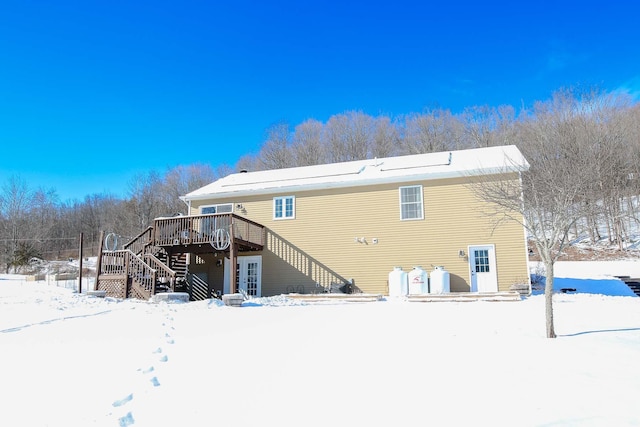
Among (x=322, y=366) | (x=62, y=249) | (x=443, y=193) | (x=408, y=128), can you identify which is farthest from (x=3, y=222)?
(x=322, y=366)

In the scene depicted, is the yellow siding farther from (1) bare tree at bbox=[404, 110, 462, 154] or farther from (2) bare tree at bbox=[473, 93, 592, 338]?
(1) bare tree at bbox=[404, 110, 462, 154]

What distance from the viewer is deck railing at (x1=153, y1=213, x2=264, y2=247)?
15141mm

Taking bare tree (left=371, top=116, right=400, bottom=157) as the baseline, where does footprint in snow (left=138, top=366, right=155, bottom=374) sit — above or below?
below

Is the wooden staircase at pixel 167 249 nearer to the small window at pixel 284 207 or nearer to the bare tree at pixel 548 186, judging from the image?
the small window at pixel 284 207

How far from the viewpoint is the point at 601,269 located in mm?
21062

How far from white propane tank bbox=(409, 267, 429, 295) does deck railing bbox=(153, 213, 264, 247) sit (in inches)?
231

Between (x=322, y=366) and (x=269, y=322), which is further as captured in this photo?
(x=269, y=322)

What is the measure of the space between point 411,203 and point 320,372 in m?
11.4

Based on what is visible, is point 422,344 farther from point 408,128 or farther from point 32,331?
point 408,128

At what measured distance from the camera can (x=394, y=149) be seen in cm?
3325

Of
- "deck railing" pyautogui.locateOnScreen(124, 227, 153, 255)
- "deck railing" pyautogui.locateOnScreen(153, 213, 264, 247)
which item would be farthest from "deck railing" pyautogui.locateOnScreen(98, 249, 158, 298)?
"deck railing" pyautogui.locateOnScreen(153, 213, 264, 247)

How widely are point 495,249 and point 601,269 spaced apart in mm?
10600

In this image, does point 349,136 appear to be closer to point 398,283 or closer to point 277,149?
point 277,149

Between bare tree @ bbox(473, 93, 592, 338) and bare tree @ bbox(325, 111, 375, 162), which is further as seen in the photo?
bare tree @ bbox(325, 111, 375, 162)
